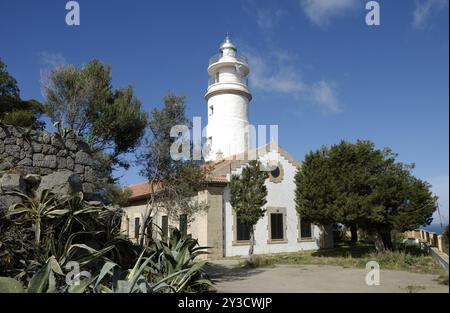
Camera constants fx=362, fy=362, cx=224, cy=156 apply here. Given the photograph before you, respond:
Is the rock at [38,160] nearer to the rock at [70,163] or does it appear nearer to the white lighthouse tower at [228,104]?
the rock at [70,163]

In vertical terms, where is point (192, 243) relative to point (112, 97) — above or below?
below

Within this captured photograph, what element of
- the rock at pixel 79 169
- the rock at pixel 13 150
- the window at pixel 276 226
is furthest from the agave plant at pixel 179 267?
the window at pixel 276 226

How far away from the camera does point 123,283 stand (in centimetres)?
491

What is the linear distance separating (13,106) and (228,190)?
1068 cm

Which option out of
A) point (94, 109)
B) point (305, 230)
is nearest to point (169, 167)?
point (94, 109)

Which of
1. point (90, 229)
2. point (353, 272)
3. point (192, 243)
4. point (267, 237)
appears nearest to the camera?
point (90, 229)

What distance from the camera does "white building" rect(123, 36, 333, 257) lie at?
18.7m

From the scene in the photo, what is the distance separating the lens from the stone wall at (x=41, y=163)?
686cm

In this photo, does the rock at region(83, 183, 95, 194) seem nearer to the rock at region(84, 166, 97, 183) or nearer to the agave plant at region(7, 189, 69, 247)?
the rock at region(84, 166, 97, 183)
